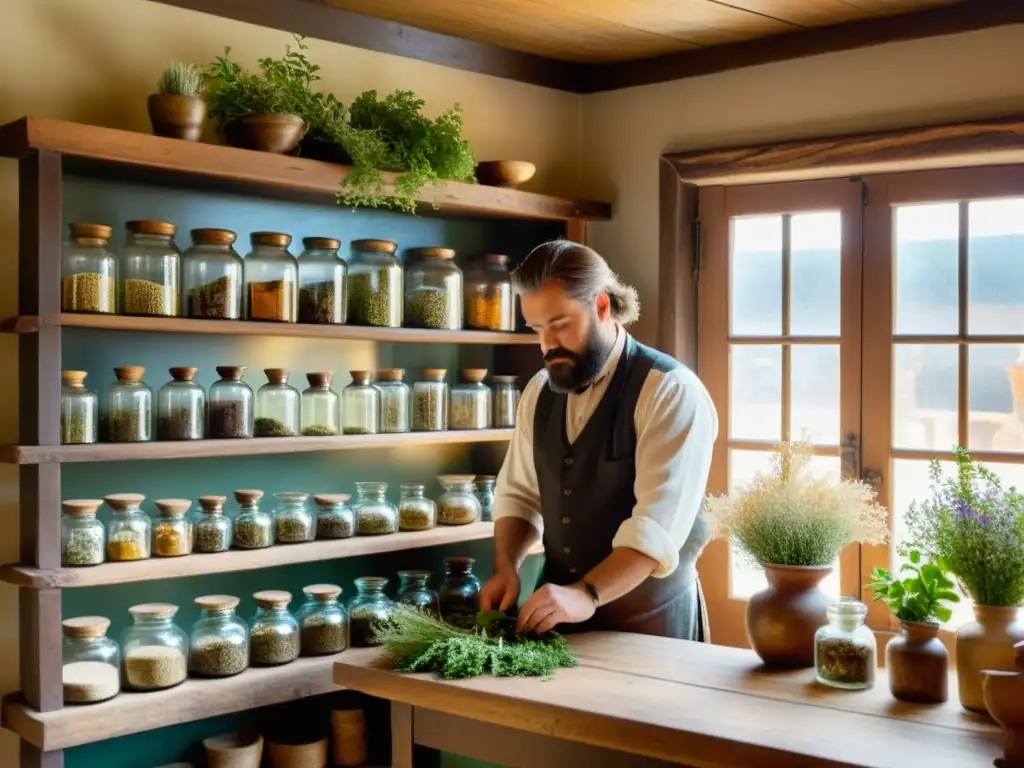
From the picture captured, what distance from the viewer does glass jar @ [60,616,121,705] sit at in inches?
114

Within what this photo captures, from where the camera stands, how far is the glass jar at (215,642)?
3.15 meters

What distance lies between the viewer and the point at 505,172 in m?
3.87

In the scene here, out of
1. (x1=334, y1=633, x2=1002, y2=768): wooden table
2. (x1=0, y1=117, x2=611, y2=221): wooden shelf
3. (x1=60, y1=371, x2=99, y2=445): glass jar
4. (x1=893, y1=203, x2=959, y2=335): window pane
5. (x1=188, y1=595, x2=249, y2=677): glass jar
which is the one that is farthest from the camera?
(x1=893, y1=203, x2=959, y2=335): window pane

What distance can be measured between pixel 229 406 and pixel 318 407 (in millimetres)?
319

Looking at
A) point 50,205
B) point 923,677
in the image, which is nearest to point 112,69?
point 50,205

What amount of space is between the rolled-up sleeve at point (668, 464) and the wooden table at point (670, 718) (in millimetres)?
239

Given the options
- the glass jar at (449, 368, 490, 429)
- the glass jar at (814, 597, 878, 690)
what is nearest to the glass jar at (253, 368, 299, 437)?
the glass jar at (449, 368, 490, 429)

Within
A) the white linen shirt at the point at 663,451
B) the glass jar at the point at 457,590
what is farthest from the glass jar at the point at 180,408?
the white linen shirt at the point at 663,451

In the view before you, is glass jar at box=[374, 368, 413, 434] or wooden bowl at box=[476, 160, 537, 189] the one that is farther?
wooden bowl at box=[476, 160, 537, 189]

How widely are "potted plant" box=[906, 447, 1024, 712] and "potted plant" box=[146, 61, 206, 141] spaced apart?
2.11m

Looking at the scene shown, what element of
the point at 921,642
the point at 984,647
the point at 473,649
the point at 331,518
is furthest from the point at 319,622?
the point at 984,647

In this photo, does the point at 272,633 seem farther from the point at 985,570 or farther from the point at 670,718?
the point at 985,570

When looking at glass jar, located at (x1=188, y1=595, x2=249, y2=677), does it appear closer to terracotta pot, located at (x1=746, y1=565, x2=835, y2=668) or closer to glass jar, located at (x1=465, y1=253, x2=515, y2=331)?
glass jar, located at (x1=465, y1=253, x2=515, y2=331)

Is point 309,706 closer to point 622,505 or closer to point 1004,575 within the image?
point 622,505
